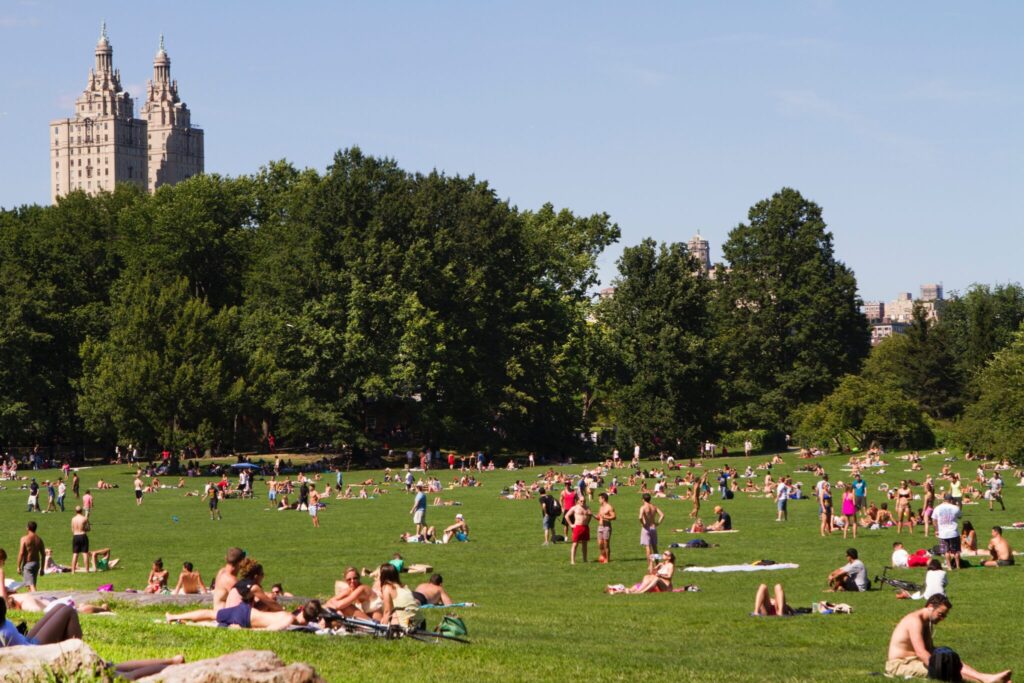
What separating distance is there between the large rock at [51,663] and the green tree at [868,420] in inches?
2812

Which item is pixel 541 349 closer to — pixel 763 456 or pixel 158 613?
pixel 763 456

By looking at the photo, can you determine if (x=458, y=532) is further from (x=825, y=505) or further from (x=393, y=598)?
(x=393, y=598)

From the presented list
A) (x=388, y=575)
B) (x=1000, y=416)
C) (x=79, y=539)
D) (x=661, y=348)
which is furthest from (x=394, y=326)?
(x=388, y=575)

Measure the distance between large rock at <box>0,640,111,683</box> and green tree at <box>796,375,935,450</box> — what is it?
234ft

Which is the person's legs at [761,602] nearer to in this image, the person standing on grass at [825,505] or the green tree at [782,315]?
the person standing on grass at [825,505]

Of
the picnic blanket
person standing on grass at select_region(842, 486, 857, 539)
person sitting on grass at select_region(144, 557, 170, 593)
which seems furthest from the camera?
person standing on grass at select_region(842, 486, 857, 539)

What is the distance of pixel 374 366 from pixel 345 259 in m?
6.11

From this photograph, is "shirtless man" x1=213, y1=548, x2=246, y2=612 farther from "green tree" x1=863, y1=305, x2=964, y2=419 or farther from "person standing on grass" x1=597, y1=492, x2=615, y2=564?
"green tree" x1=863, y1=305, x2=964, y2=419

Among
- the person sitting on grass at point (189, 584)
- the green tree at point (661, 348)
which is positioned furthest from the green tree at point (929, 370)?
the person sitting on grass at point (189, 584)

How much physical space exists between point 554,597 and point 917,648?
9.67 meters

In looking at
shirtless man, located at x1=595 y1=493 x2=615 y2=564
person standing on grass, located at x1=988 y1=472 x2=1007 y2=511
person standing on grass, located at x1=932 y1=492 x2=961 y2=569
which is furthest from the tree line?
→ person standing on grass, located at x1=932 y1=492 x2=961 y2=569

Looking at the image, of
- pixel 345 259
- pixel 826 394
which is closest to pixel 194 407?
pixel 345 259

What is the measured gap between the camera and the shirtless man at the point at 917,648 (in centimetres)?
1717

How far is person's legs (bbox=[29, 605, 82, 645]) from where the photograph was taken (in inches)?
573
